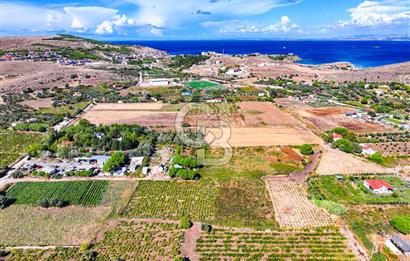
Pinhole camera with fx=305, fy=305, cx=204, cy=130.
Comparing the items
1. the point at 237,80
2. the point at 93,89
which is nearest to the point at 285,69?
the point at 237,80

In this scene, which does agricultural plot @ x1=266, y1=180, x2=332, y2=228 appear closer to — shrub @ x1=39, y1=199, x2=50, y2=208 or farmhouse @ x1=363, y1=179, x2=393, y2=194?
farmhouse @ x1=363, y1=179, x2=393, y2=194

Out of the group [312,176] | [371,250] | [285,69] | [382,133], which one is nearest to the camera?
[371,250]

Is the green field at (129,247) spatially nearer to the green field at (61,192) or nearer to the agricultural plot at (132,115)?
the green field at (61,192)

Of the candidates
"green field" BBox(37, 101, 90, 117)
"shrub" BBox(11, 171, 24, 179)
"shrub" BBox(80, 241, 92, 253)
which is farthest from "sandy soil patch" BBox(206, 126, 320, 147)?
"green field" BBox(37, 101, 90, 117)

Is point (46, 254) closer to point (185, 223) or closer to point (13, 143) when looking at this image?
point (185, 223)

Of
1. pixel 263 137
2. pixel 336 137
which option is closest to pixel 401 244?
pixel 336 137

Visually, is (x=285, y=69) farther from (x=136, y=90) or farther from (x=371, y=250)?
(x=371, y=250)

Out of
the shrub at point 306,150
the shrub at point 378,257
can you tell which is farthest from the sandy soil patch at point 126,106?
the shrub at point 378,257
